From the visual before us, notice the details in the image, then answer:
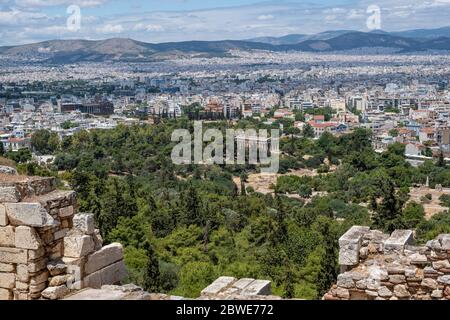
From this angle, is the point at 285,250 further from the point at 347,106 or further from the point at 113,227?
the point at 347,106

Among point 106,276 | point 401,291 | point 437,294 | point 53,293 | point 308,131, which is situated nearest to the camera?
point 53,293

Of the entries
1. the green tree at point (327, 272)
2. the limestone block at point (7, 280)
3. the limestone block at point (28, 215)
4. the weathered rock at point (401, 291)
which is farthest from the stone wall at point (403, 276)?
the green tree at point (327, 272)

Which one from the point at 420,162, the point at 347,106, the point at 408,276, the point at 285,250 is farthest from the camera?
the point at 347,106

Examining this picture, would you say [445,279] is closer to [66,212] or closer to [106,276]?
[106,276]

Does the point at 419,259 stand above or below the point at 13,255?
below

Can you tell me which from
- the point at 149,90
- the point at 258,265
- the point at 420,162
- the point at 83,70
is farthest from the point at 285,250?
the point at 83,70

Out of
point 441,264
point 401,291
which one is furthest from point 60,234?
point 441,264

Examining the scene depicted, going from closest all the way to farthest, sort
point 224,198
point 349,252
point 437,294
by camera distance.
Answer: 1. point 437,294
2. point 349,252
3. point 224,198
